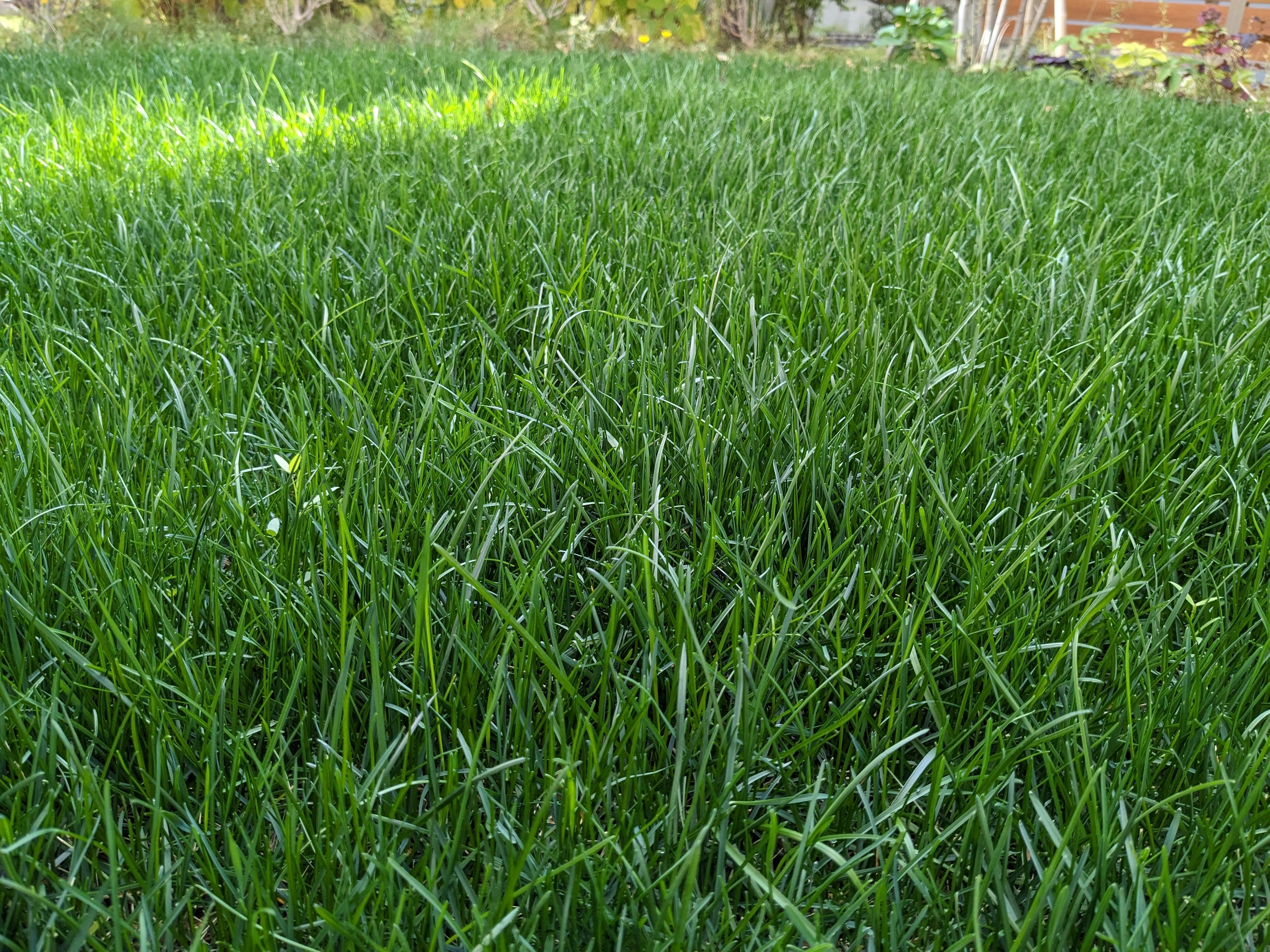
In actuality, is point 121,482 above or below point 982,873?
above

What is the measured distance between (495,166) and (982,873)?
7.25 ft

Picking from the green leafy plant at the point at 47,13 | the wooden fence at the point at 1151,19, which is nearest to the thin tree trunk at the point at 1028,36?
the wooden fence at the point at 1151,19

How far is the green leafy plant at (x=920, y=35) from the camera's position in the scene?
773cm

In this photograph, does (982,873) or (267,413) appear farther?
(267,413)

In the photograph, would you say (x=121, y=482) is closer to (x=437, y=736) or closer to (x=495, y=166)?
(x=437, y=736)

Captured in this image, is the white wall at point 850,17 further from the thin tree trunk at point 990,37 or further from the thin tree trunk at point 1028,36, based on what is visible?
the thin tree trunk at point 1028,36

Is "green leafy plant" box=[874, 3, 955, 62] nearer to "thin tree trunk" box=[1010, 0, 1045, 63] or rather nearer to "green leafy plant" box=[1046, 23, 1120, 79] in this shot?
"thin tree trunk" box=[1010, 0, 1045, 63]

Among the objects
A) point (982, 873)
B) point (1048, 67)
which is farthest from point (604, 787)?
point (1048, 67)

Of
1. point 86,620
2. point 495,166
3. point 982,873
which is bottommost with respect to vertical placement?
point 982,873

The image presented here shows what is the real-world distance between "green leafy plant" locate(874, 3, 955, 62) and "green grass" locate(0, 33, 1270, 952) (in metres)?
6.57

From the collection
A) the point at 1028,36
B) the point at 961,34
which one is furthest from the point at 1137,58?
the point at 961,34

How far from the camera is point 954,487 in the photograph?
111cm

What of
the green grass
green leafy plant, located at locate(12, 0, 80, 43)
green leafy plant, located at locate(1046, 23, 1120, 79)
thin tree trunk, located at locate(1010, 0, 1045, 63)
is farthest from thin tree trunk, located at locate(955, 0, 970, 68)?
green leafy plant, located at locate(12, 0, 80, 43)

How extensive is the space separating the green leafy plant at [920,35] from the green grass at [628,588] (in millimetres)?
6569
